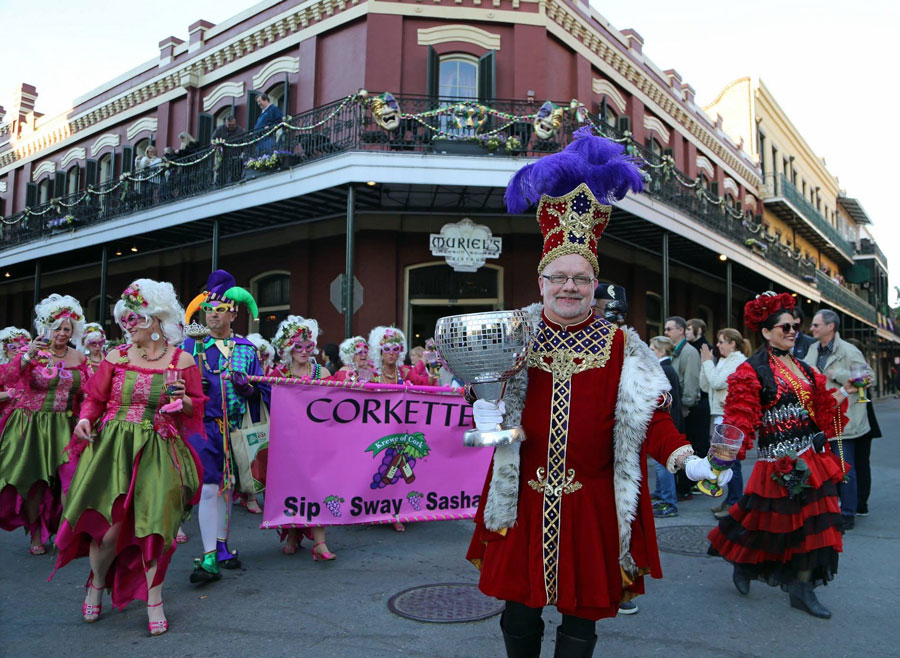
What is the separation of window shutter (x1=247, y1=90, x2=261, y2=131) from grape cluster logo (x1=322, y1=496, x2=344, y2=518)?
502 inches

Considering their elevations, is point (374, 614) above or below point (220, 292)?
below

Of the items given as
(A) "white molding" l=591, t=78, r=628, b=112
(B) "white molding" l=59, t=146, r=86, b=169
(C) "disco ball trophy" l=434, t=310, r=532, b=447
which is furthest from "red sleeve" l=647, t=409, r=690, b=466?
(B) "white molding" l=59, t=146, r=86, b=169

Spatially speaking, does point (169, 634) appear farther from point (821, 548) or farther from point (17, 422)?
point (821, 548)

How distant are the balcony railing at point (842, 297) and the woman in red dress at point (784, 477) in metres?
27.2

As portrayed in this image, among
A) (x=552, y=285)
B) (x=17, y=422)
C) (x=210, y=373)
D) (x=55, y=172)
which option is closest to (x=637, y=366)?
(x=552, y=285)

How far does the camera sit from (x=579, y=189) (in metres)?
2.85

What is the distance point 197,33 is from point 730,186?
62.9 ft

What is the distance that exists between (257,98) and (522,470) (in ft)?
50.3

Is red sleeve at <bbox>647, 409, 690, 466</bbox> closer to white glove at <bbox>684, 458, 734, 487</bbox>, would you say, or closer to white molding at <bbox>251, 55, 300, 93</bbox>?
white glove at <bbox>684, 458, 734, 487</bbox>

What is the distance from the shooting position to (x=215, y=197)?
14258 mm

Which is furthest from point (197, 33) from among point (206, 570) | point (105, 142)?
point (206, 570)

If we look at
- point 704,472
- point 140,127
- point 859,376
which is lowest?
point 704,472

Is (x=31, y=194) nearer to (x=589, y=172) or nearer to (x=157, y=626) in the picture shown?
(x=157, y=626)

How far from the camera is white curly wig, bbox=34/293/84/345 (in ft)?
18.8
